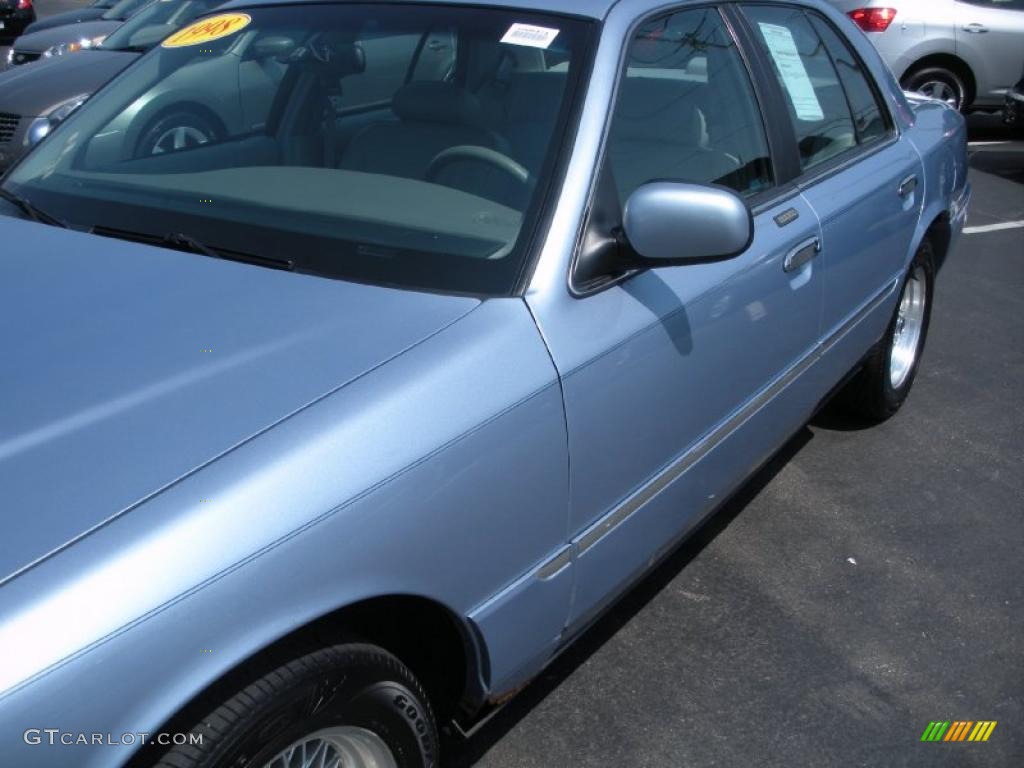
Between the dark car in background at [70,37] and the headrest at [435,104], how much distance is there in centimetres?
733

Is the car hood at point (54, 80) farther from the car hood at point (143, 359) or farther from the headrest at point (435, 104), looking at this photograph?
the car hood at point (143, 359)

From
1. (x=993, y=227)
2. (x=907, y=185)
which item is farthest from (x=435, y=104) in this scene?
(x=993, y=227)

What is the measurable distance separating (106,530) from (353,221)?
1047 millimetres

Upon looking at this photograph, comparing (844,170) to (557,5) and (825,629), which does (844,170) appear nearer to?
(557,5)

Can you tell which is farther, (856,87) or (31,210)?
(856,87)

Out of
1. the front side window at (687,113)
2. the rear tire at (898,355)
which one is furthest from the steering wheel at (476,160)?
the rear tire at (898,355)

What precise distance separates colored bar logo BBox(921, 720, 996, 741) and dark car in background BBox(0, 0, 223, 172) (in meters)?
5.54

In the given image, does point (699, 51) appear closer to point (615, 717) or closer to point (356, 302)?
point (356, 302)

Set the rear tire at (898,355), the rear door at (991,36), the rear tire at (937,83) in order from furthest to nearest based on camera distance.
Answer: the rear tire at (937,83), the rear door at (991,36), the rear tire at (898,355)

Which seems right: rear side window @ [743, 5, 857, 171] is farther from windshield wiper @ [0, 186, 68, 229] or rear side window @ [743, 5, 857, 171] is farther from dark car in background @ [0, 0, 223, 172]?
dark car in background @ [0, 0, 223, 172]

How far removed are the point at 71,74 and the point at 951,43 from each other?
7.50m

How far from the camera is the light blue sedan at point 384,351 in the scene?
1.61 metres

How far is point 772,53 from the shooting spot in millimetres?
3346

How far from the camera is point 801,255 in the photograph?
310 cm
